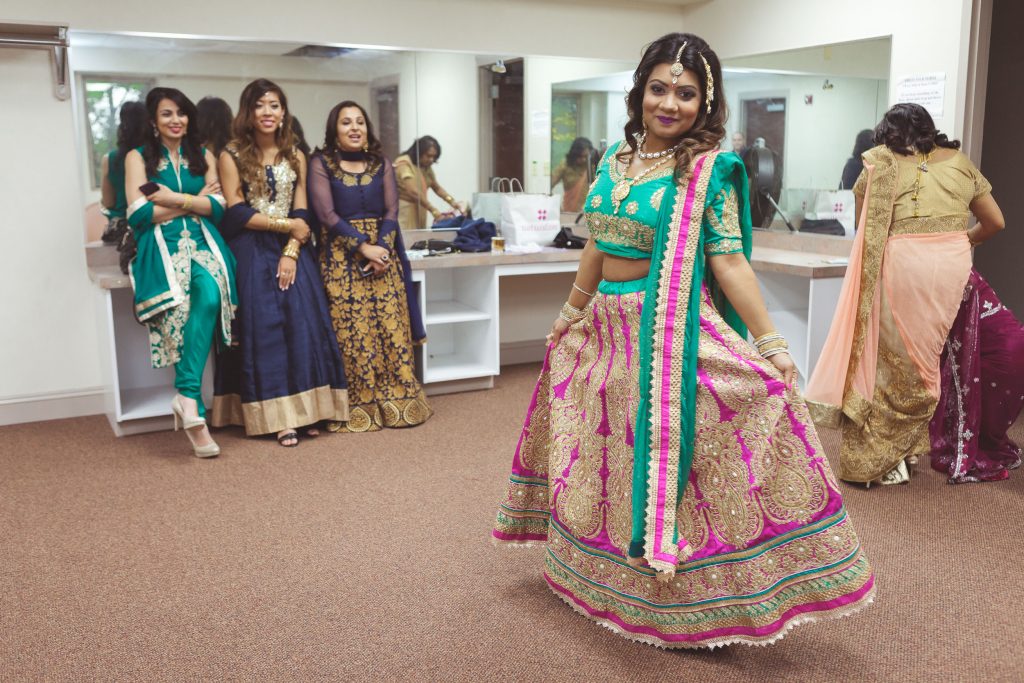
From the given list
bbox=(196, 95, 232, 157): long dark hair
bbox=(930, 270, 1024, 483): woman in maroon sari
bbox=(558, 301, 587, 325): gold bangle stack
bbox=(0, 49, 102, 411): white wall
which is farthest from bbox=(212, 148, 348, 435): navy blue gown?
bbox=(930, 270, 1024, 483): woman in maroon sari

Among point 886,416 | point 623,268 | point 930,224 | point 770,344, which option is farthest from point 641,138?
point 886,416

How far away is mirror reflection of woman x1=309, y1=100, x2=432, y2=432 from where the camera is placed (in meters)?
4.02

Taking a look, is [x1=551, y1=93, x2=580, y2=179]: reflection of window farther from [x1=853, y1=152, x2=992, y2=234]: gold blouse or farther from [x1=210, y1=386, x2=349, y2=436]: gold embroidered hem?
[x1=853, y1=152, x2=992, y2=234]: gold blouse

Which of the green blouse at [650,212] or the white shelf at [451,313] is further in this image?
the white shelf at [451,313]

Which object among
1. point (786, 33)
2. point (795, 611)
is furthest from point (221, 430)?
point (786, 33)

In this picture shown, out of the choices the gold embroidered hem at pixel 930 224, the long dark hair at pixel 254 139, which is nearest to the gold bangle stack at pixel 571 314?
the gold embroidered hem at pixel 930 224

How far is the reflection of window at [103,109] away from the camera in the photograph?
4.15 m

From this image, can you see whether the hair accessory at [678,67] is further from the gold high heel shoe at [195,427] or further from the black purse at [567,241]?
the black purse at [567,241]

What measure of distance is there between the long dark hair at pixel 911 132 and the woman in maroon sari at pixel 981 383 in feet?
1.71

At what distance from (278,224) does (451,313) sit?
1117mm

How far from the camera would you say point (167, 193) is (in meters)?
3.72

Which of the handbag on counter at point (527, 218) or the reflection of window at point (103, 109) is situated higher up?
the reflection of window at point (103, 109)

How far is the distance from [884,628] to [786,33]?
11.3 feet

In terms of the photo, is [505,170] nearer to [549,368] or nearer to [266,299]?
[266,299]
